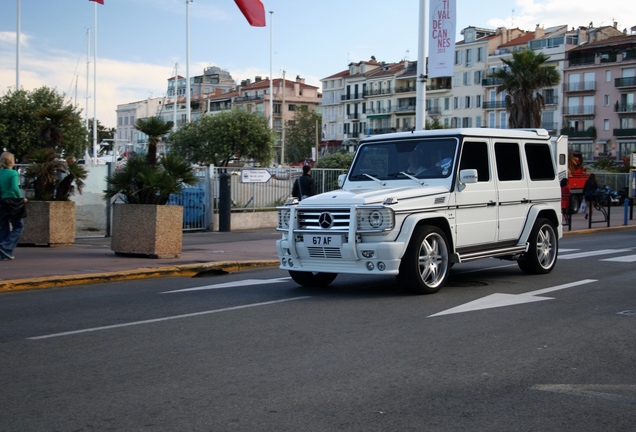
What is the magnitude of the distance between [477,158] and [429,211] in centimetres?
159

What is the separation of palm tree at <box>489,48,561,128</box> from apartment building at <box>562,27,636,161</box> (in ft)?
107

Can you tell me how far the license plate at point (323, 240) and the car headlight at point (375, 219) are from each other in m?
0.34

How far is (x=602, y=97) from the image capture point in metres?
89.7

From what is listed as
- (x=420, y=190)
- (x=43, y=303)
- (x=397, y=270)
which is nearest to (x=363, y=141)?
(x=420, y=190)

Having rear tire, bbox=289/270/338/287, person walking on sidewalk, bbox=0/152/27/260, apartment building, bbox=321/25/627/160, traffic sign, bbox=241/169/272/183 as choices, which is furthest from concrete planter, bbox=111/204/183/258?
apartment building, bbox=321/25/627/160

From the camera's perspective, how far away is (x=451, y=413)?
5.12 m

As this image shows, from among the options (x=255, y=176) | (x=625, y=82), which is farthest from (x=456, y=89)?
(x=255, y=176)

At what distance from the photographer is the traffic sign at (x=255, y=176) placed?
81.8ft

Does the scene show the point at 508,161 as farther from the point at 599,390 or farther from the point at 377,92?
the point at 377,92

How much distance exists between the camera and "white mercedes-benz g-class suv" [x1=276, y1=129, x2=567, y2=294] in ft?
32.8

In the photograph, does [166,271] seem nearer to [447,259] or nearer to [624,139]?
[447,259]

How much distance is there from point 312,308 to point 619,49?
286 feet

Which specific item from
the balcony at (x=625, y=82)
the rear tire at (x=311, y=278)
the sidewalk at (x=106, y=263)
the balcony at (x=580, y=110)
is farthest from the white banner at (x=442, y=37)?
the balcony at (x=580, y=110)

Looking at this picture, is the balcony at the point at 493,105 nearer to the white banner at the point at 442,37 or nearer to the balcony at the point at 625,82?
the balcony at the point at 625,82
